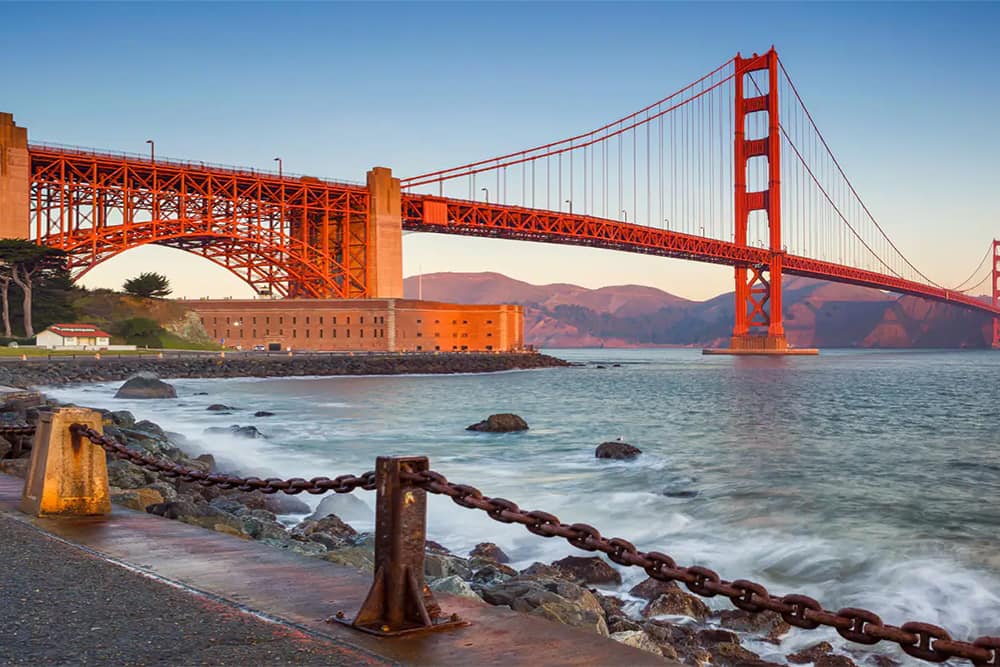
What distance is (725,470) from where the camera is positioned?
62.3 feet

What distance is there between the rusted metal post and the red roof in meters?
60.1

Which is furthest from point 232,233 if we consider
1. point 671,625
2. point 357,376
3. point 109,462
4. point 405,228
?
point 671,625

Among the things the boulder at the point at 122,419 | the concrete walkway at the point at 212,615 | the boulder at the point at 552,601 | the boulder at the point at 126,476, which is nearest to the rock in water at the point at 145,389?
the boulder at the point at 122,419

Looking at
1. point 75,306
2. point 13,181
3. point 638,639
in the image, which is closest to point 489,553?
point 638,639

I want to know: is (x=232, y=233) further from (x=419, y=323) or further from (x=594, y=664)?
(x=594, y=664)

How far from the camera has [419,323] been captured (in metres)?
85.7

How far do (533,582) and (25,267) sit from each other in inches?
2313

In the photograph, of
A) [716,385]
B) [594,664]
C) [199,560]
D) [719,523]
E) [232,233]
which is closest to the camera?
[594,664]

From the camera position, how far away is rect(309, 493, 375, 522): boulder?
39.1 feet

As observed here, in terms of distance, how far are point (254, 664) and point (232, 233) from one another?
78.2 meters

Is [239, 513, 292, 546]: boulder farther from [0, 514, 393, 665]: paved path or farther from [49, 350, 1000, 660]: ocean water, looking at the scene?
[0, 514, 393, 665]: paved path

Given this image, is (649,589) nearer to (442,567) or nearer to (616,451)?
(442,567)

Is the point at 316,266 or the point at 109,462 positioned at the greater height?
the point at 316,266

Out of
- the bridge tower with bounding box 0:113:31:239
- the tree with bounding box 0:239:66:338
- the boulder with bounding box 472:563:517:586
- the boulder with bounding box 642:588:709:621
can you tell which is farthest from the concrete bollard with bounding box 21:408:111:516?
the bridge tower with bounding box 0:113:31:239
